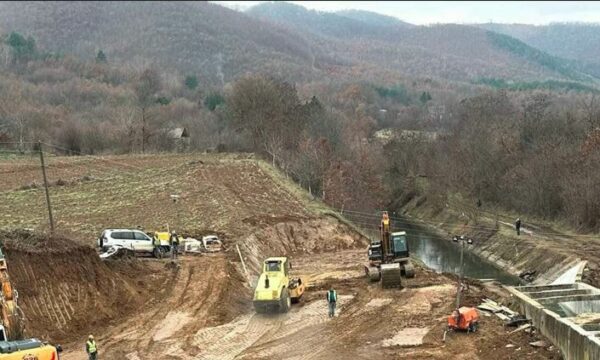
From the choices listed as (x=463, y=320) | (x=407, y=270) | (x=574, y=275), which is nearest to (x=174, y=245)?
(x=407, y=270)

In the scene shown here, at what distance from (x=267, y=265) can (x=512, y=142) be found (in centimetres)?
5830

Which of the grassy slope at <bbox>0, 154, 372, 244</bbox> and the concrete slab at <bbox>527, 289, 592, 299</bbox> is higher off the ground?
the grassy slope at <bbox>0, 154, 372, 244</bbox>

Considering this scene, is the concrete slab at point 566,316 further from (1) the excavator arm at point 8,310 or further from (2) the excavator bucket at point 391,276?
(1) the excavator arm at point 8,310

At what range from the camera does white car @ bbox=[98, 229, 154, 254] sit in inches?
1540

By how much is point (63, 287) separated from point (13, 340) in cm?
752

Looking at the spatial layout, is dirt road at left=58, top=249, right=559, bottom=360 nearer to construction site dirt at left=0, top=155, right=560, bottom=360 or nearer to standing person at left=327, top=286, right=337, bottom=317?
construction site dirt at left=0, top=155, right=560, bottom=360

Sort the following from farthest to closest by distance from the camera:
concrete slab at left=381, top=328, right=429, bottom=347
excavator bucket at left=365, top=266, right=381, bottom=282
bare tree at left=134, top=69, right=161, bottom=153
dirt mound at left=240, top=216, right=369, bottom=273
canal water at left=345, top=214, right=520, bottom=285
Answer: bare tree at left=134, top=69, right=161, bottom=153, canal water at left=345, top=214, right=520, bottom=285, dirt mound at left=240, top=216, right=369, bottom=273, excavator bucket at left=365, top=266, right=381, bottom=282, concrete slab at left=381, top=328, right=429, bottom=347

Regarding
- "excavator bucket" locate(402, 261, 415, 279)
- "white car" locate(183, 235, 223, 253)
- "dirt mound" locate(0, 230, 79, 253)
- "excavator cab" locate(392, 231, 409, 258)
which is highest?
"dirt mound" locate(0, 230, 79, 253)

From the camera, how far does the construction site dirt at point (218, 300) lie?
88.8 feet

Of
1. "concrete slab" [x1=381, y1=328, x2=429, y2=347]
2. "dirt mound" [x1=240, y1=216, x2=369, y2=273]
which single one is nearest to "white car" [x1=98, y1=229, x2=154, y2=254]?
"dirt mound" [x1=240, y1=216, x2=369, y2=273]

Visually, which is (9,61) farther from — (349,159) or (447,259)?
(447,259)

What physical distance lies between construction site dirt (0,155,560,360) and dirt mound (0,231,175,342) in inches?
2.3

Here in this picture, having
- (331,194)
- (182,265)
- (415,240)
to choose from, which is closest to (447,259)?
(415,240)

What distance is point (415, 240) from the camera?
74.6 meters
